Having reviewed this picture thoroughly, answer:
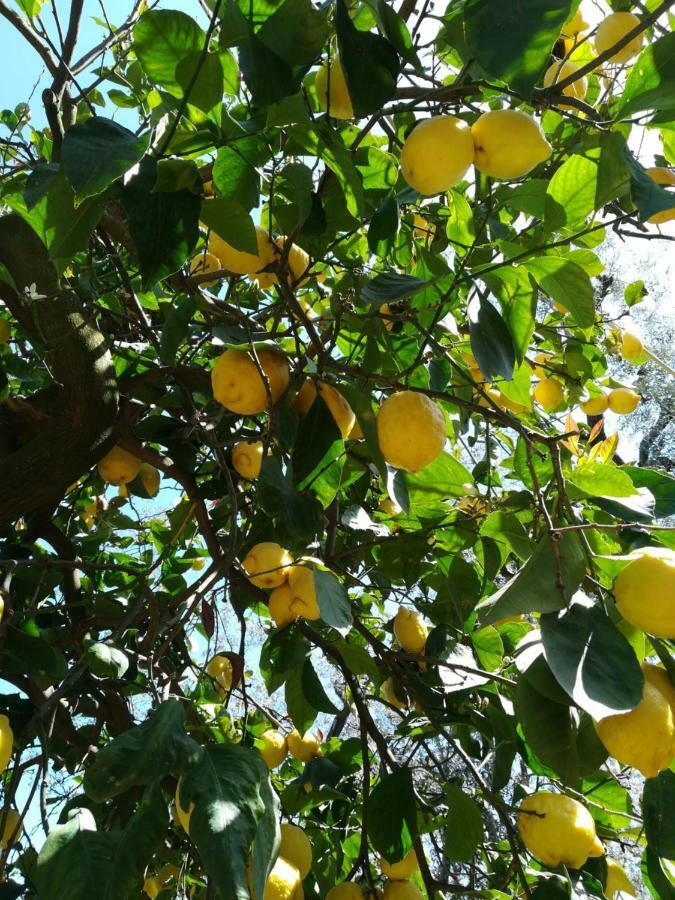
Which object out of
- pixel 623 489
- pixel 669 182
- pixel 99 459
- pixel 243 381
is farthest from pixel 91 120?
pixel 669 182

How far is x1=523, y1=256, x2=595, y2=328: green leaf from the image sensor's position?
1.02m

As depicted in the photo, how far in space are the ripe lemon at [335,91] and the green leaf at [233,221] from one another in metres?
0.27

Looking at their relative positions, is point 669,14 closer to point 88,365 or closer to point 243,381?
point 243,381

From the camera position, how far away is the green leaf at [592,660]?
0.72 meters

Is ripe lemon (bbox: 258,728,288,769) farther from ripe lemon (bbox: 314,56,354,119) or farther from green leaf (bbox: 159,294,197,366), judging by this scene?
ripe lemon (bbox: 314,56,354,119)

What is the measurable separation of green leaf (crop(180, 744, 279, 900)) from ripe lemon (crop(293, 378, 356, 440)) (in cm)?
45

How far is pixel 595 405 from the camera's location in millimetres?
2383

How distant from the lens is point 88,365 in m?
1.48

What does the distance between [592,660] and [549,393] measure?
60.1 inches

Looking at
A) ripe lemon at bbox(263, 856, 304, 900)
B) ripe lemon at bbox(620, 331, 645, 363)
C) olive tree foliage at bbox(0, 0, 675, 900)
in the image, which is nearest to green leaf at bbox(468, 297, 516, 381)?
olive tree foliage at bbox(0, 0, 675, 900)

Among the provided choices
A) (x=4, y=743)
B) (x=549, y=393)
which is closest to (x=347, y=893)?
(x=4, y=743)


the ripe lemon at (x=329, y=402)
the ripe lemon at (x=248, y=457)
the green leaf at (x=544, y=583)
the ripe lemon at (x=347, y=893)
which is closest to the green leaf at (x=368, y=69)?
the ripe lemon at (x=329, y=402)

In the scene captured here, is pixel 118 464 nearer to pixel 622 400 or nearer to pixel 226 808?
pixel 226 808

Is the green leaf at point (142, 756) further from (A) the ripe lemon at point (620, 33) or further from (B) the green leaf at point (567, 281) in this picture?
(A) the ripe lemon at point (620, 33)
